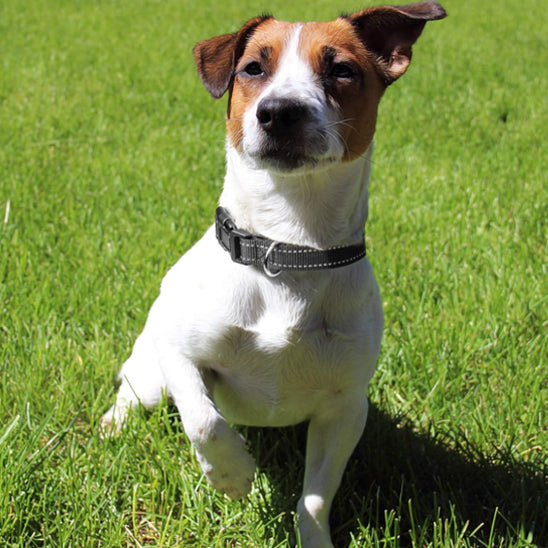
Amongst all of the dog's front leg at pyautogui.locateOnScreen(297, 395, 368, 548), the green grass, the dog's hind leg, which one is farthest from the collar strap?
the green grass

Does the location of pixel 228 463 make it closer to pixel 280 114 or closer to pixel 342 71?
A: pixel 280 114

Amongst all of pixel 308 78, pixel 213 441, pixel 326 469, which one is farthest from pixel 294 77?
pixel 326 469

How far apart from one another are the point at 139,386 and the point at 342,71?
57.0 inches

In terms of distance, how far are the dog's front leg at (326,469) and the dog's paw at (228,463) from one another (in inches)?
10.4

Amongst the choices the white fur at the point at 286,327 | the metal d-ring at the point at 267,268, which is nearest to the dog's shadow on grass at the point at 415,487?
the white fur at the point at 286,327

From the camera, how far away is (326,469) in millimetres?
2416

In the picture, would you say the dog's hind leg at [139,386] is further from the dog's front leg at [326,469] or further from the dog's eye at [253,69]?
the dog's eye at [253,69]

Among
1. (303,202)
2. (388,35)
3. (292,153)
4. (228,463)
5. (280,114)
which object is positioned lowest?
(228,463)

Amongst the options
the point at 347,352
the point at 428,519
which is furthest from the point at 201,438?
the point at 428,519

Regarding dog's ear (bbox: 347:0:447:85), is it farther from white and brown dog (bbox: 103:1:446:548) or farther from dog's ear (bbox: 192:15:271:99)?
dog's ear (bbox: 192:15:271:99)

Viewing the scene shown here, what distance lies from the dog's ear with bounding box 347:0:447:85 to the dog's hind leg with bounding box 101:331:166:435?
53.1 inches

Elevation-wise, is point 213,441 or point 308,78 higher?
point 308,78

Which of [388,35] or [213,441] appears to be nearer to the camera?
[213,441]

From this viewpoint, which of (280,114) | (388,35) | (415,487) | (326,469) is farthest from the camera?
(415,487)
